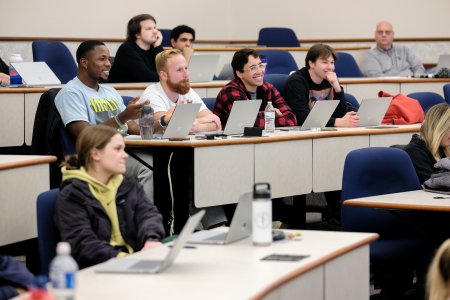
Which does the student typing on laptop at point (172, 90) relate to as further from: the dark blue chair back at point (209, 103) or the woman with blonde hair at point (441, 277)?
the woman with blonde hair at point (441, 277)

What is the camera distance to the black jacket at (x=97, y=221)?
145 inches

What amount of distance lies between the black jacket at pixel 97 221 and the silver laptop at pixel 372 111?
10.7 ft

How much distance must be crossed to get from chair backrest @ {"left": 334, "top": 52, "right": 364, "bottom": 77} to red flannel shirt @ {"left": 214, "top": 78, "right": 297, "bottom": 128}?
3.19 metres

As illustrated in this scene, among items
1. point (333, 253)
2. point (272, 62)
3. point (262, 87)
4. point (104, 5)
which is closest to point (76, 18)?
point (104, 5)

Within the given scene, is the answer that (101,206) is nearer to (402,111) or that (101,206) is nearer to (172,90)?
(172,90)

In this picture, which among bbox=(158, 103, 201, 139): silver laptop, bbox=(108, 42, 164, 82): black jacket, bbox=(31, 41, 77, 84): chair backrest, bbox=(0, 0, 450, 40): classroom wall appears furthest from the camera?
bbox=(0, 0, 450, 40): classroom wall

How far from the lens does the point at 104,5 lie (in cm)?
1150

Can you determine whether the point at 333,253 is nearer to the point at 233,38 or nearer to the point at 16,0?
the point at 16,0

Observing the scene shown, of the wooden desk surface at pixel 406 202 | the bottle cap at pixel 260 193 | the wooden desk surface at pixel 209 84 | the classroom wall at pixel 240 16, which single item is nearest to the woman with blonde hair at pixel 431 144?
the wooden desk surface at pixel 406 202

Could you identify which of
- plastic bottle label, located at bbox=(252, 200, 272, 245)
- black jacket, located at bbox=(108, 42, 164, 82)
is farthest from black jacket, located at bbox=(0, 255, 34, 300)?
black jacket, located at bbox=(108, 42, 164, 82)

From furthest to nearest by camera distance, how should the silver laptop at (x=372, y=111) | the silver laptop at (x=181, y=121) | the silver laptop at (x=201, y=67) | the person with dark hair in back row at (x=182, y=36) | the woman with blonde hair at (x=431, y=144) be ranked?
the person with dark hair in back row at (x=182, y=36) → the silver laptop at (x=201, y=67) → the silver laptop at (x=372, y=111) → the silver laptop at (x=181, y=121) → the woman with blonde hair at (x=431, y=144)

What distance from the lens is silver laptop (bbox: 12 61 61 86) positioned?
23.7 ft

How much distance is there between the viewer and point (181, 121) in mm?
5727

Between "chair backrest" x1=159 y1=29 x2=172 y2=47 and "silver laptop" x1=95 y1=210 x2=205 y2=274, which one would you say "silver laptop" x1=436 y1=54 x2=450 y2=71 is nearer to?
"chair backrest" x1=159 y1=29 x2=172 y2=47
